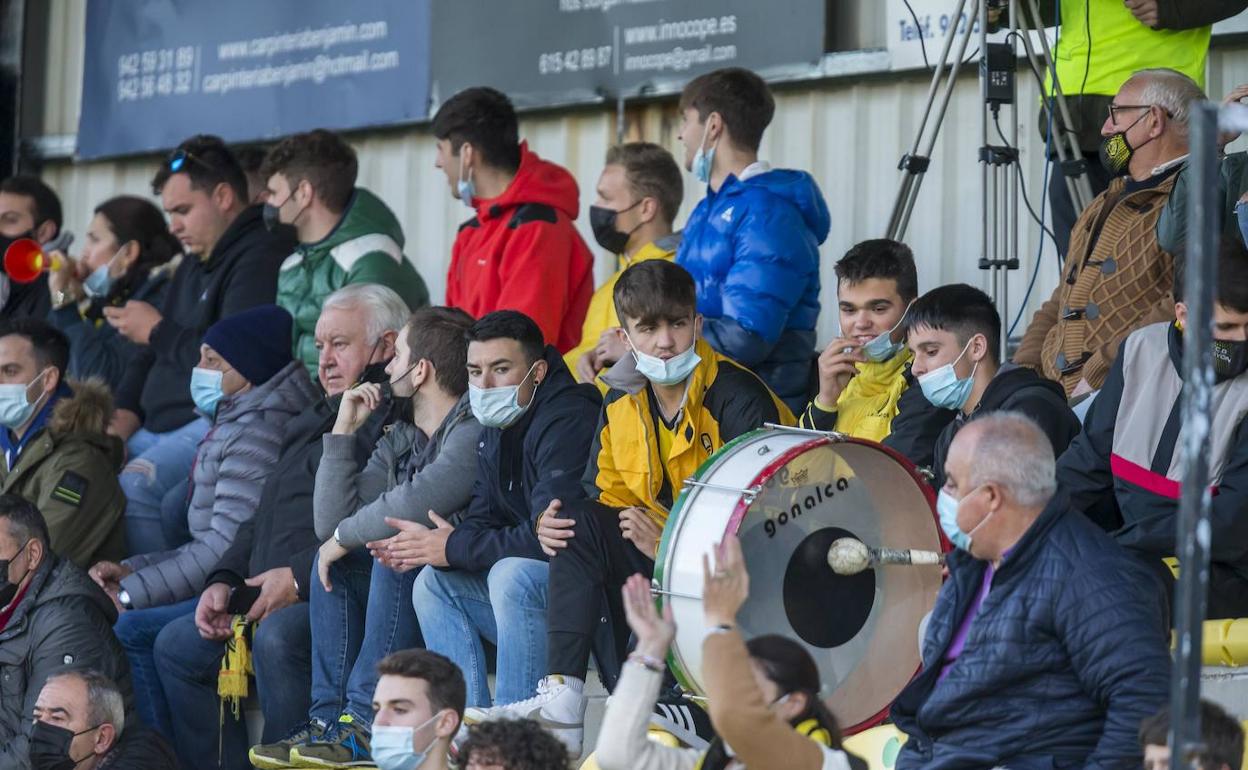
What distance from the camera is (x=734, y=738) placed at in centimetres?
391

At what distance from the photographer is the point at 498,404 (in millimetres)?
6215

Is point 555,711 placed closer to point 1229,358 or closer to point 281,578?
point 281,578

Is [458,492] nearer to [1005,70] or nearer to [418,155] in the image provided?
[1005,70]

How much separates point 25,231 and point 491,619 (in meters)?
4.31

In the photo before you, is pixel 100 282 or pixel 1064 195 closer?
pixel 1064 195

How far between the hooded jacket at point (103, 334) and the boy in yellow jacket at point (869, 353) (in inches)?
145

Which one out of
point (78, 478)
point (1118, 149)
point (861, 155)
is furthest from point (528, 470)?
point (861, 155)

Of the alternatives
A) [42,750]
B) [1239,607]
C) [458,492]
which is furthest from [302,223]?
[1239,607]

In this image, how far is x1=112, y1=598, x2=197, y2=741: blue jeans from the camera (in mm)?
7105

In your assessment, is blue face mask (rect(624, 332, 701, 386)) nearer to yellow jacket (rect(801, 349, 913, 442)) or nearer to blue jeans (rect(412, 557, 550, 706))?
yellow jacket (rect(801, 349, 913, 442))

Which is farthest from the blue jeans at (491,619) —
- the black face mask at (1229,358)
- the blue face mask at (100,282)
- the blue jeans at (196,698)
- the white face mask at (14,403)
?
the blue face mask at (100,282)

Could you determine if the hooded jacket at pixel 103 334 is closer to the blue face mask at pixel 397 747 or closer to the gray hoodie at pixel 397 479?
the gray hoodie at pixel 397 479

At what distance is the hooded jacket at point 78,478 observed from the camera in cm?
750

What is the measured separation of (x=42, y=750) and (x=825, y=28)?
4292mm
